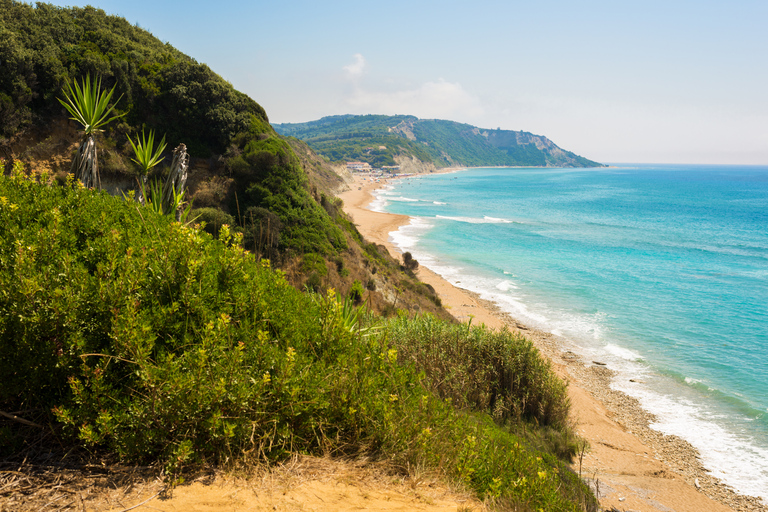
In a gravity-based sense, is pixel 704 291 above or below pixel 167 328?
below

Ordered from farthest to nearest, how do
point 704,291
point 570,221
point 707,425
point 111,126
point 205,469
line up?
1. point 570,221
2. point 704,291
3. point 111,126
4. point 707,425
5. point 205,469

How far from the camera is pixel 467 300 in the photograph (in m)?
29.0

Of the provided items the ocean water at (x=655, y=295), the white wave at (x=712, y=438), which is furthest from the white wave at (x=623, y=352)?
the white wave at (x=712, y=438)

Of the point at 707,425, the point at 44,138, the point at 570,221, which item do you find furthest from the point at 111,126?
the point at 570,221

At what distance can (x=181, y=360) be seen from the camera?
280 centimetres

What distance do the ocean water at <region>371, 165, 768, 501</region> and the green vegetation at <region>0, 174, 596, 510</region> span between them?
51.1ft

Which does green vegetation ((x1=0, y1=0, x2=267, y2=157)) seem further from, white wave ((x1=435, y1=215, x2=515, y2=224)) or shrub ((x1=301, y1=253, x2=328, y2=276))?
white wave ((x1=435, y1=215, x2=515, y2=224))

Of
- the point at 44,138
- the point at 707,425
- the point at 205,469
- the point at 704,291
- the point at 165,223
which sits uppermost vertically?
the point at 44,138

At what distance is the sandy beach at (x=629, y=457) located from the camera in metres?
11.3

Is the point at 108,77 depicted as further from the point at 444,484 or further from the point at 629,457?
the point at 629,457

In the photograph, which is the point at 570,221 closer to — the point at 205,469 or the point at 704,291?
the point at 704,291

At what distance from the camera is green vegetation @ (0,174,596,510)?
2617 mm

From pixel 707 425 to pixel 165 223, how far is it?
20.6 m

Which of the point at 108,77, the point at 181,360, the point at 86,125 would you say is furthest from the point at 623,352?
the point at 108,77
